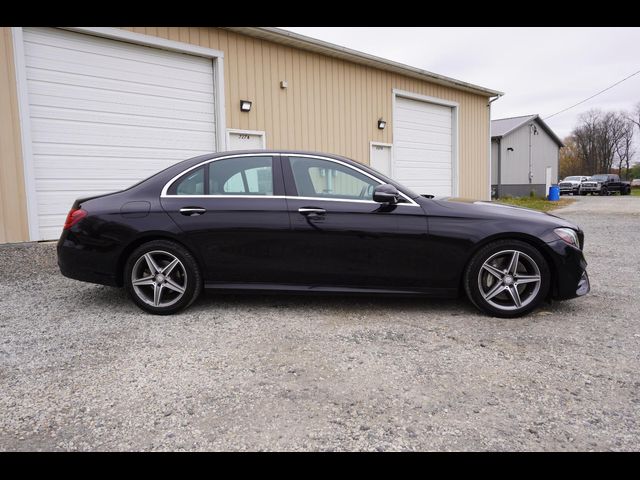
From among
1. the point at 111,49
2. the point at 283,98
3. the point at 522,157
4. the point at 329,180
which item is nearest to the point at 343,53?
the point at 283,98

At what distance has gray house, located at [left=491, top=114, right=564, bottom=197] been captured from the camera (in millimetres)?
31875

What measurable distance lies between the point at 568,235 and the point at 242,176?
9.58 feet

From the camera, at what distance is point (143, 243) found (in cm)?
409

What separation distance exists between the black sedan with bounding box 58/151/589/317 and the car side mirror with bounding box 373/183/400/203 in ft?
0.04

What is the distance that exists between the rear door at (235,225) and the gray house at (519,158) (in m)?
30.3

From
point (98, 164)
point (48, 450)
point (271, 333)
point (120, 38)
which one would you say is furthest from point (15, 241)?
point (48, 450)

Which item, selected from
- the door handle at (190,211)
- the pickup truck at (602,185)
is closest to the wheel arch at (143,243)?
the door handle at (190,211)

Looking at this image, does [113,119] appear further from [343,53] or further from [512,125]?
[512,125]

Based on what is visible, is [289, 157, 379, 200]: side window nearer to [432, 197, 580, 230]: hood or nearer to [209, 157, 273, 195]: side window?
[209, 157, 273, 195]: side window

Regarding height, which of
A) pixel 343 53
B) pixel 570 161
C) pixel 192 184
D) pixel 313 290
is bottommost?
pixel 313 290
